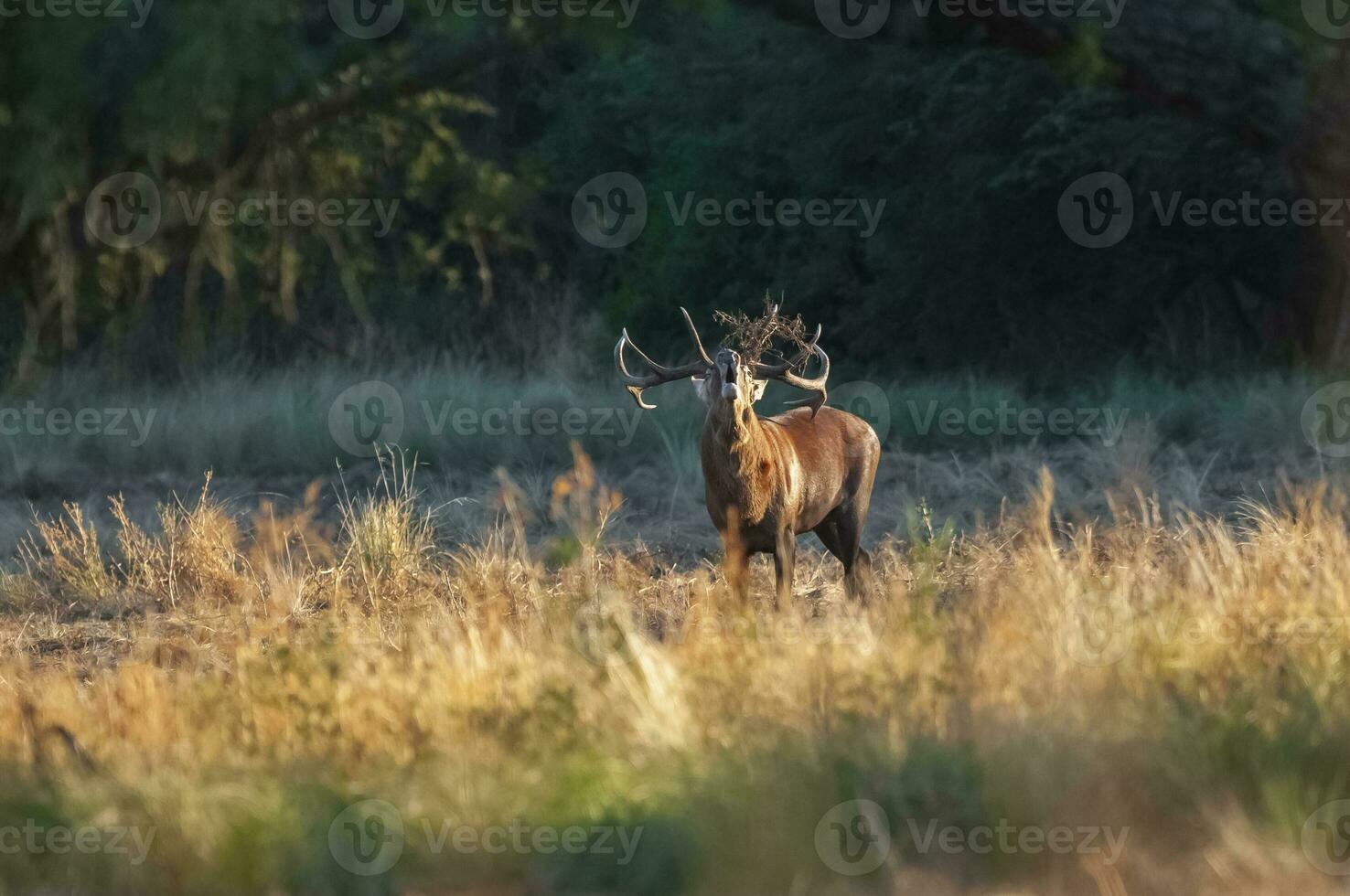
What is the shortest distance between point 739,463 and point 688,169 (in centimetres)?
1579

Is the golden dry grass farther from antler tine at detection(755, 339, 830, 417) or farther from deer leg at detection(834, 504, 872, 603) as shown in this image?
antler tine at detection(755, 339, 830, 417)

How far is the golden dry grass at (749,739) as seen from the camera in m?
4.70

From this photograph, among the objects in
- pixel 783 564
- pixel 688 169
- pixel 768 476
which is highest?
pixel 688 169

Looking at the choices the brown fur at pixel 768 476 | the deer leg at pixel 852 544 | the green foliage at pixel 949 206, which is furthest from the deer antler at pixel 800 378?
the green foliage at pixel 949 206

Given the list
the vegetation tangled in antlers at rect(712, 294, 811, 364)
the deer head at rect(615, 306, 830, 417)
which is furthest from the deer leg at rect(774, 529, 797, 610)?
the vegetation tangled in antlers at rect(712, 294, 811, 364)

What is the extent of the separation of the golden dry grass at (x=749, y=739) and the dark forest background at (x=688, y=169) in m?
5.53

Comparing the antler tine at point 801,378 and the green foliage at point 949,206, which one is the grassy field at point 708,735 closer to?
the antler tine at point 801,378

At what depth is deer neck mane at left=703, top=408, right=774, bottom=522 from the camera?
286 inches

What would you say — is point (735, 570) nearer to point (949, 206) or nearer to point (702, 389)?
point (702, 389)

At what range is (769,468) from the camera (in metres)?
7.41

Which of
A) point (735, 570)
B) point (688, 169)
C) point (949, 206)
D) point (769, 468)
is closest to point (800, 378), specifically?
point (769, 468)

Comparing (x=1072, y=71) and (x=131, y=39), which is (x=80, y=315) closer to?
(x=131, y=39)

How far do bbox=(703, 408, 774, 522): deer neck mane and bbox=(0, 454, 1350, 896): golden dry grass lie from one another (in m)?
0.40

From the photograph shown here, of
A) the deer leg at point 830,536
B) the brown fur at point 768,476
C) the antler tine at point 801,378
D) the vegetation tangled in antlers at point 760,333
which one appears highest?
the vegetation tangled in antlers at point 760,333
